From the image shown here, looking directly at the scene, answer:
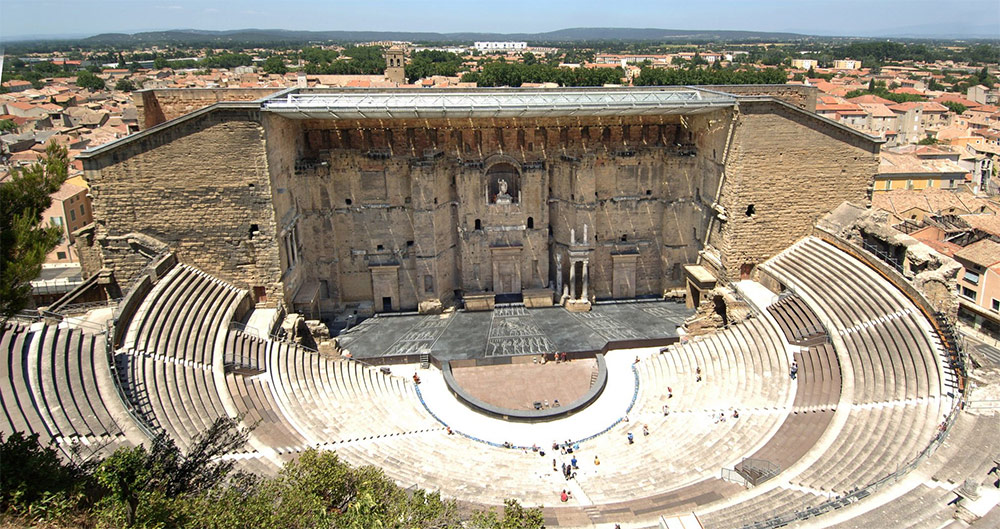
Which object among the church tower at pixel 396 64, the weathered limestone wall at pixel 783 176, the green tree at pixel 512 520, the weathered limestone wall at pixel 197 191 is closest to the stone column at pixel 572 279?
the weathered limestone wall at pixel 783 176

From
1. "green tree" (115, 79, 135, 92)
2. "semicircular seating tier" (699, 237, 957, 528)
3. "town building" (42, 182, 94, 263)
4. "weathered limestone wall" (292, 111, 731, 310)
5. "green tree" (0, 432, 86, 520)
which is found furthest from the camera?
"green tree" (115, 79, 135, 92)

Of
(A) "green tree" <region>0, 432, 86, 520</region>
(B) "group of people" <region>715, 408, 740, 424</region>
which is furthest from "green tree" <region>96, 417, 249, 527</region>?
(B) "group of people" <region>715, 408, 740, 424</region>

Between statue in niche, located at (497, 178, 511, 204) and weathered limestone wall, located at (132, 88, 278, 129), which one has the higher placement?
weathered limestone wall, located at (132, 88, 278, 129)

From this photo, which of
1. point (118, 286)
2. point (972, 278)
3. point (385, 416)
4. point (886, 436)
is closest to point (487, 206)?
point (385, 416)

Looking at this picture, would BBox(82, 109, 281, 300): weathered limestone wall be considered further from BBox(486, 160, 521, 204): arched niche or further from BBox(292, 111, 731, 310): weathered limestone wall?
BBox(486, 160, 521, 204): arched niche

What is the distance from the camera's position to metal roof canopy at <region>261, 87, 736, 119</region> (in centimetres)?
2755

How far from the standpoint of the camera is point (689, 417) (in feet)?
77.4

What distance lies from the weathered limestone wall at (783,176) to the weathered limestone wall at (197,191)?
19.6 meters

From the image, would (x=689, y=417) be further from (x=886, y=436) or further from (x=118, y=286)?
(x=118, y=286)

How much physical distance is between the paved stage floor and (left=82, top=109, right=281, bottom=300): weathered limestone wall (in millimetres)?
6461

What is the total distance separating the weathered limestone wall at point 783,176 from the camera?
27672mm

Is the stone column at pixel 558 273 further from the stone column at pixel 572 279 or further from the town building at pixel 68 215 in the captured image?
the town building at pixel 68 215

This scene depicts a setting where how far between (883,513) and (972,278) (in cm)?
2009

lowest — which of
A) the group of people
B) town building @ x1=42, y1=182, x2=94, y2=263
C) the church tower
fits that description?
the group of people
